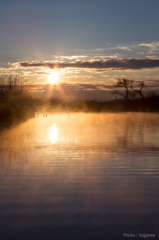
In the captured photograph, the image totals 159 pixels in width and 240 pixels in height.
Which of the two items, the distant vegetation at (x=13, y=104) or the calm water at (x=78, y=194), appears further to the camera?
the distant vegetation at (x=13, y=104)

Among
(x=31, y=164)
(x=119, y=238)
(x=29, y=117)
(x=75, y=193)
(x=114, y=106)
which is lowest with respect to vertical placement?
(x=119, y=238)

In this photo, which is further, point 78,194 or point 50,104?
point 50,104

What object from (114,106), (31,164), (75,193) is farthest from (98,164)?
(114,106)

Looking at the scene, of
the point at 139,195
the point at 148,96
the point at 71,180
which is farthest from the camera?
the point at 148,96

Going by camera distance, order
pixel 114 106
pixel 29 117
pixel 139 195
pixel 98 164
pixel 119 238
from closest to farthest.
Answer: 1. pixel 119 238
2. pixel 139 195
3. pixel 98 164
4. pixel 29 117
5. pixel 114 106

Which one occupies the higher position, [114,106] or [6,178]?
[114,106]

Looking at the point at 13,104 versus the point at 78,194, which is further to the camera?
the point at 13,104

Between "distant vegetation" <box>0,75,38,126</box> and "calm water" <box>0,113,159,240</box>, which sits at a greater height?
"distant vegetation" <box>0,75,38,126</box>

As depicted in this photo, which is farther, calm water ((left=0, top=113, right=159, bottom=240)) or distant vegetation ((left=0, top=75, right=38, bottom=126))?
distant vegetation ((left=0, top=75, right=38, bottom=126))

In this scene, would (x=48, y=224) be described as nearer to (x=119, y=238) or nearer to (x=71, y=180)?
A: (x=119, y=238)

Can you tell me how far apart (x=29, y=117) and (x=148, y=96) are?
2278 centimetres

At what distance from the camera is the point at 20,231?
8.20 feet

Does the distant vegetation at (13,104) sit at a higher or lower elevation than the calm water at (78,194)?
higher

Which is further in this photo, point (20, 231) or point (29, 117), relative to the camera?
point (29, 117)
